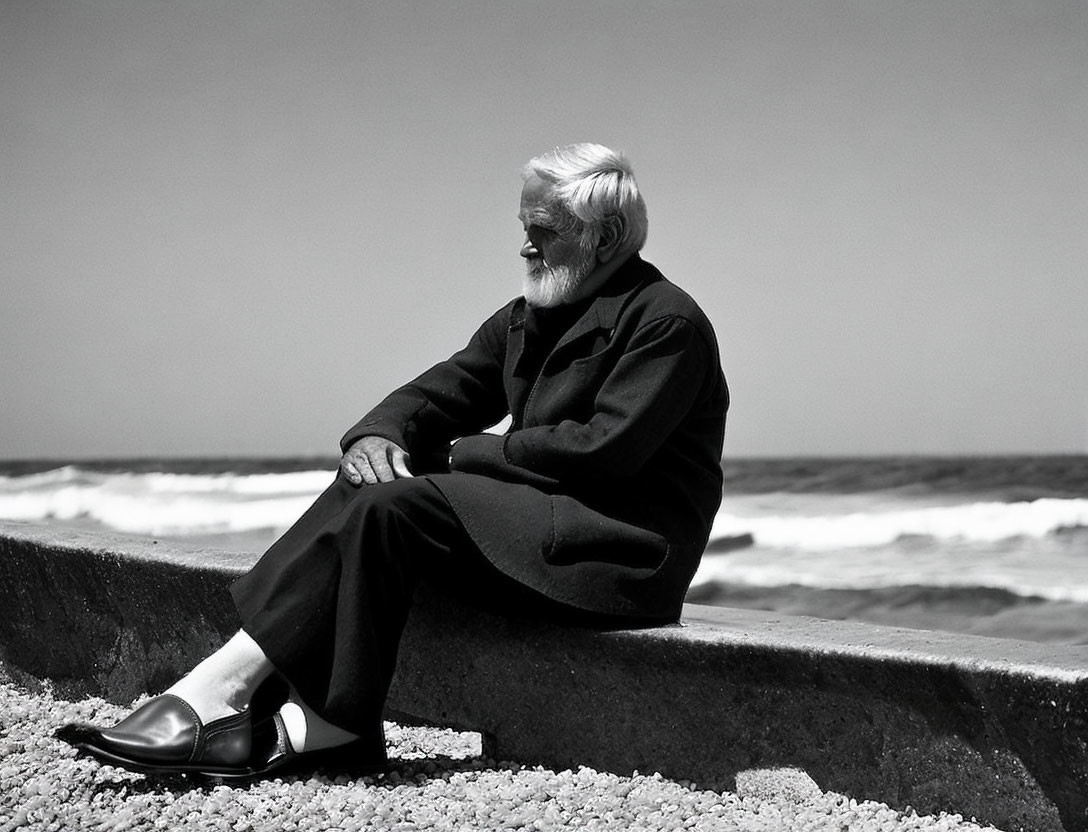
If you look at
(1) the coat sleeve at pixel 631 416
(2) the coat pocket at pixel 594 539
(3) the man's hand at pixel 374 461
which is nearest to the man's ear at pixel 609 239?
(1) the coat sleeve at pixel 631 416

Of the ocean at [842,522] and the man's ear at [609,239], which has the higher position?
the man's ear at [609,239]

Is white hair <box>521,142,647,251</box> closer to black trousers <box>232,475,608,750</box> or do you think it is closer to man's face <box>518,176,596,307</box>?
man's face <box>518,176,596,307</box>

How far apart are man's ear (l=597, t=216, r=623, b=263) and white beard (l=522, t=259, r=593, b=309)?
0.04m

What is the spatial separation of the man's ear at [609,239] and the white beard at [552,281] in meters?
0.04

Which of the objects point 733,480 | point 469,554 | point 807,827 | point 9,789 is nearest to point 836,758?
point 807,827

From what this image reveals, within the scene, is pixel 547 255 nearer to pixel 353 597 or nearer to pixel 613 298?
pixel 613 298

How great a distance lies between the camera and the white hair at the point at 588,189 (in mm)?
3221

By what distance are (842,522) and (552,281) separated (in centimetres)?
1558

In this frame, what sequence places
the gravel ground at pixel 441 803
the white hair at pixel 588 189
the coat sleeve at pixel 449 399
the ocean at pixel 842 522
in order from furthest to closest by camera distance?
the ocean at pixel 842 522
the coat sleeve at pixel 449 399
the white hair at pixel 588 189
the gravel ground at pixel 441 803

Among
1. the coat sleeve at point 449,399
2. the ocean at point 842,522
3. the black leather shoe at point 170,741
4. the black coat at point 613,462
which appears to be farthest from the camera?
the ocean at point 842,522

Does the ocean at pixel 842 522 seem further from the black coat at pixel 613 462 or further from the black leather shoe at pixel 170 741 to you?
the black coat at pixel 613 462

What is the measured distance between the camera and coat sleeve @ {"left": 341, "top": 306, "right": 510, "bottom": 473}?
11.9 feet

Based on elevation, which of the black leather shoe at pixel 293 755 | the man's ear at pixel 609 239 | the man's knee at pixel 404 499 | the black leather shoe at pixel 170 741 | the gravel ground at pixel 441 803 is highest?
the man's ear at pixel 609 239

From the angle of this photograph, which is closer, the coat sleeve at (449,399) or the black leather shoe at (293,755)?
the black leather shoe at (293,755)
